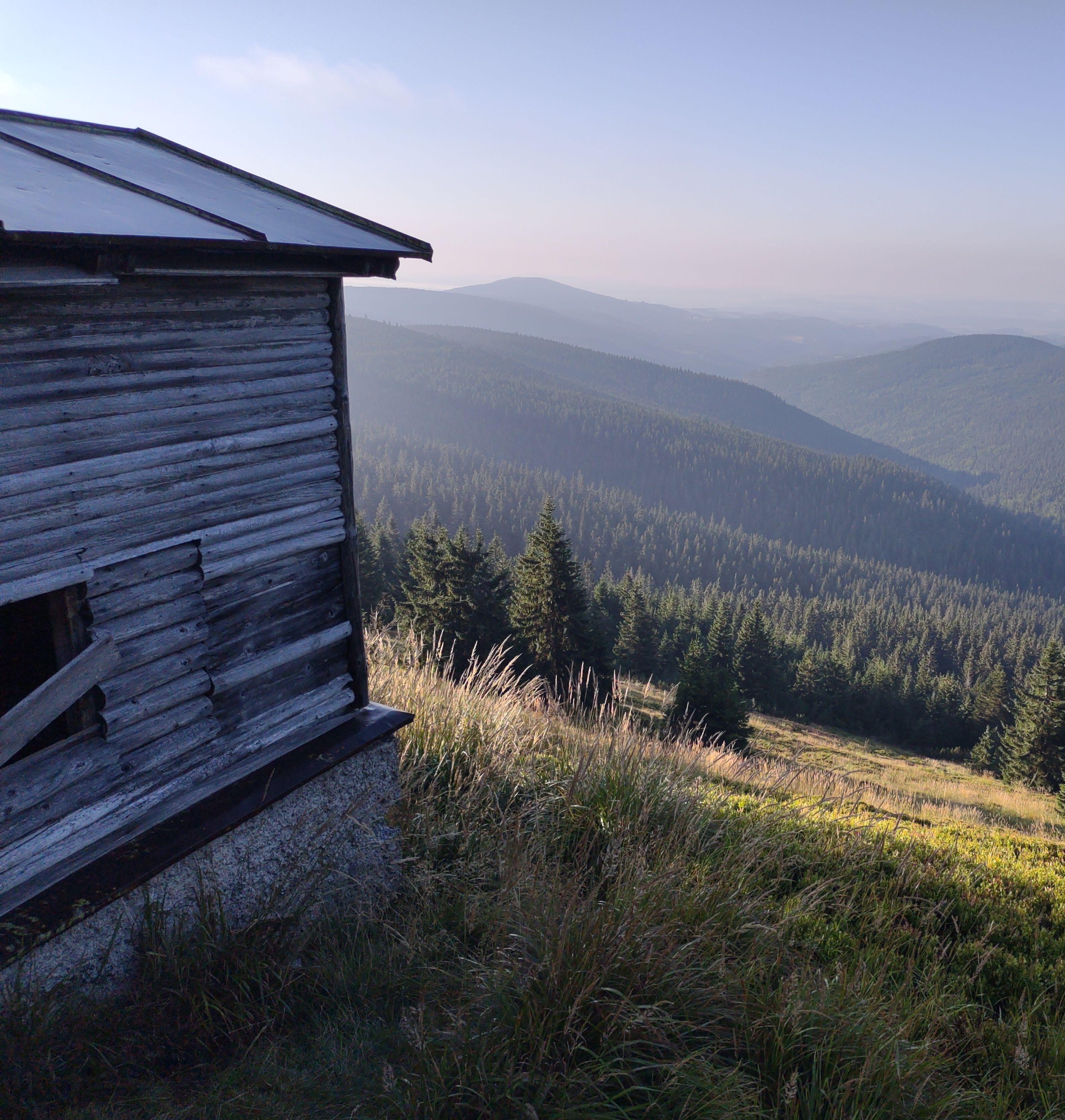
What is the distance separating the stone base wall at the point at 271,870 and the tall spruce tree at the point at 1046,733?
41.6 metres

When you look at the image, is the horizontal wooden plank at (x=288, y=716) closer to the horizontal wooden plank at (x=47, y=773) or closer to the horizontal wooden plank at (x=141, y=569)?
the horizontal wooden plank at (x=47, y=773)

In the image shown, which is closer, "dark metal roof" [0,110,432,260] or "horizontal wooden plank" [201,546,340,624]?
"dark metal roof" [0,110,432,260]

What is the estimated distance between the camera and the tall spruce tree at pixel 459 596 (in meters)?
30.2

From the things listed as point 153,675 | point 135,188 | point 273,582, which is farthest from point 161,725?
point 135,188

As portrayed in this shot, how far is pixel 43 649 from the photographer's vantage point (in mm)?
4945

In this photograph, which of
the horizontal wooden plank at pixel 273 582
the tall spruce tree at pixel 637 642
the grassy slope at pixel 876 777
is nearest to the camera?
the horizontal wooden plank at pixel 273 582

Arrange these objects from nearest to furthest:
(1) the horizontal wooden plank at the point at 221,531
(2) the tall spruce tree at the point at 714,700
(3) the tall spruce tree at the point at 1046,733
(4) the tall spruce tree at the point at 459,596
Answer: (1) the horizontal wooden plank at the point at 221,531 < (2) the tall spruce tree at the point at 714,700 < (4) the tall spruce tree at the point at 459,596 < (3) the tall spruce tree at the point at 1046,733

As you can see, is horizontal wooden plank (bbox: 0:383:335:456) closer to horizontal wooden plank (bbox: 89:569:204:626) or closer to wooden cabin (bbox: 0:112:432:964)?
wooden cabin (bbox: 0:112:432:964)

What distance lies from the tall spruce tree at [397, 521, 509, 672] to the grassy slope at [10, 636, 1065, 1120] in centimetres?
2355

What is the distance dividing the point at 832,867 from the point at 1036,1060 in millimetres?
1796

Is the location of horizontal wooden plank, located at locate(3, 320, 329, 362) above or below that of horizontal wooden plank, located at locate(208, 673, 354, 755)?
above

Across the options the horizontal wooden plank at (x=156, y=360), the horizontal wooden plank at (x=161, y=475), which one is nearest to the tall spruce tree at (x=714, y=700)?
the horizontal wooden plank at (x=161, y=475)

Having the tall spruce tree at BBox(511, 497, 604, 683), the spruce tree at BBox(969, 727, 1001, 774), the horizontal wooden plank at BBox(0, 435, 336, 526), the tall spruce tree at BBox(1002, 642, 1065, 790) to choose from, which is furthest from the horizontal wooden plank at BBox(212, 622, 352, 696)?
the spruce tree at BBox(969, 727, 1001, 774)

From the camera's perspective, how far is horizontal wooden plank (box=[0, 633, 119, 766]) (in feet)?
10.9
